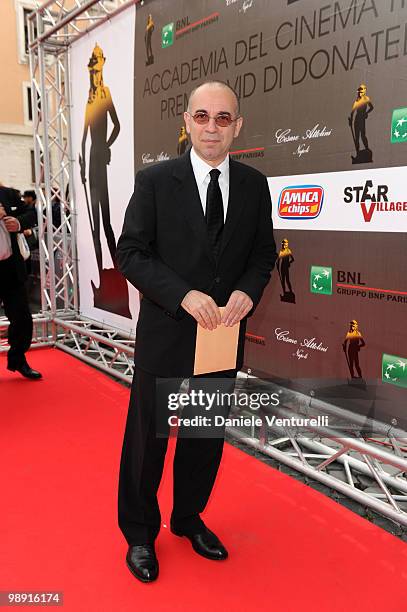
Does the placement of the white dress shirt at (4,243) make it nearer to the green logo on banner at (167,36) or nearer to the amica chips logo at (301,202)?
the green logo on banner at (167,36)

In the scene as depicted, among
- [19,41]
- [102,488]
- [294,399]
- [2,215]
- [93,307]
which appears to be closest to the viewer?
[102,488]

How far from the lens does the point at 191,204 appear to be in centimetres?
186

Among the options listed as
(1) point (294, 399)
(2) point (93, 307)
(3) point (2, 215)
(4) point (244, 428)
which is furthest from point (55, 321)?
(1) point (294, 399)

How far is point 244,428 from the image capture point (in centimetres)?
367

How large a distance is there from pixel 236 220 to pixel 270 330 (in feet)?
4.86

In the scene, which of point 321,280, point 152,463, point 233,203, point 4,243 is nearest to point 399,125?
point 321,280

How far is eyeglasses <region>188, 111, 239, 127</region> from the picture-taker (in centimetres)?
181

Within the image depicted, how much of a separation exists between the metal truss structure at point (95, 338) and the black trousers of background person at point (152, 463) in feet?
3.05

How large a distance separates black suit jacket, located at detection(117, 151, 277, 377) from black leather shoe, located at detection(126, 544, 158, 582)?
0.80 m

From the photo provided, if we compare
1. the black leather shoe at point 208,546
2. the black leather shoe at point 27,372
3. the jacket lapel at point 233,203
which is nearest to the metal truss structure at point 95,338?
the black leather shoe at point 27,372

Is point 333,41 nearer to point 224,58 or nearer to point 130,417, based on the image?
point 224,58

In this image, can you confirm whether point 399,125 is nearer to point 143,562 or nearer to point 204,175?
point 204,175

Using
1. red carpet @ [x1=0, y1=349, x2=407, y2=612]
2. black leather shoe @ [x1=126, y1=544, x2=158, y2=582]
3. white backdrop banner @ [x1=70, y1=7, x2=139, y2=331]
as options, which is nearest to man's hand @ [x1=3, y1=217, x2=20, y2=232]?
white backdrop banner @ [x1=70, y1=7, x2=139, y2=331]

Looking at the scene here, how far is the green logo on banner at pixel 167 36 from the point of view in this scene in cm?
385
